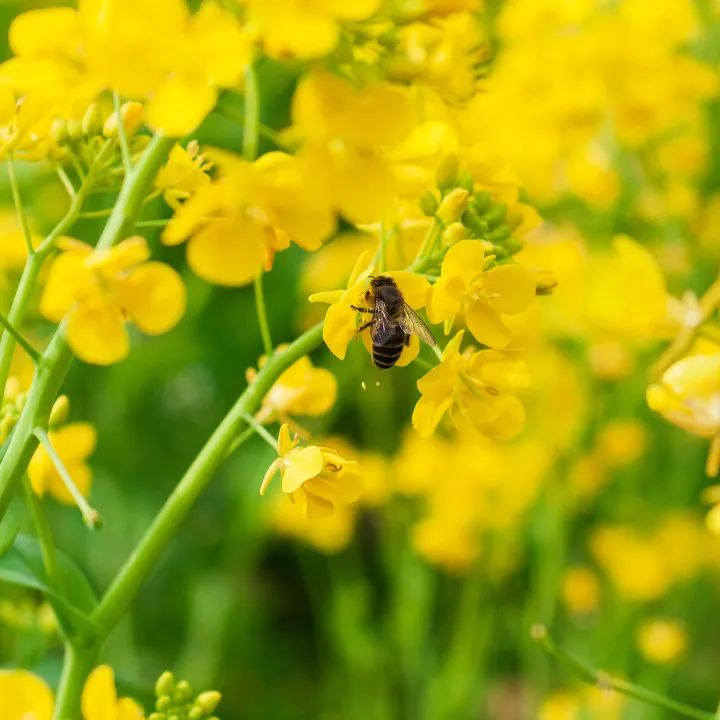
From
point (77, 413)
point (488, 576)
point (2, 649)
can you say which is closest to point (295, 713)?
point (488, 576)

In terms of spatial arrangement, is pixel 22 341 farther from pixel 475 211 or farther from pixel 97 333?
pixel 475 211

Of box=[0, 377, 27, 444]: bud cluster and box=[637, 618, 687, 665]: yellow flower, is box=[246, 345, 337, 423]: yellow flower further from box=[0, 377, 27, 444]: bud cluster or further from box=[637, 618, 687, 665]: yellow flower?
box=[637, 618, 687, 665]: yellow flower

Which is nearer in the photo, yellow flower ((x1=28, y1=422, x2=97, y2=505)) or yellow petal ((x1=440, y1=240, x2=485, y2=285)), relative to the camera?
yellow petal ((x1=440, y1=240, x2=485, y2=285))

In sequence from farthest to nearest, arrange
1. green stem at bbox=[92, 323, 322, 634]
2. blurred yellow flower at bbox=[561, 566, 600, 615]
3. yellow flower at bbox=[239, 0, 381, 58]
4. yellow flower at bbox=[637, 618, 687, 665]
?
blurred yellow flower at bbox=[561, 566, 600, 615]
yellow flower at bbox=[637, 618, 687, 665]
green stem at bbox=[92, 323, 322, 634]
yellow flower at bbox=[239, 0, 381, 58]

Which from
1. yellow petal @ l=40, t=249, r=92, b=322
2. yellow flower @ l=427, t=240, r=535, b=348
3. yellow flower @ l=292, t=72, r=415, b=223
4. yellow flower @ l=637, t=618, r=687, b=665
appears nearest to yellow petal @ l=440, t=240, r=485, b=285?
yellow flower @ l=427, t=240, r=535, b=348

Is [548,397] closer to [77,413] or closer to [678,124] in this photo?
[678,124]

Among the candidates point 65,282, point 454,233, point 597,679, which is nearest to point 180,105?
point 65,282

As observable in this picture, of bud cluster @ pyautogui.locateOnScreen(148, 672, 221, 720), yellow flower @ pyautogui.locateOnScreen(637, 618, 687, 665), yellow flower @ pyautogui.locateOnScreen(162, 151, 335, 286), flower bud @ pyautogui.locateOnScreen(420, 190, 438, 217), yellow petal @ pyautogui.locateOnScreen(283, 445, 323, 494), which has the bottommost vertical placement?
yellow flower @ pyautogui.locateOnScreen(637, 618, 687, 665)
